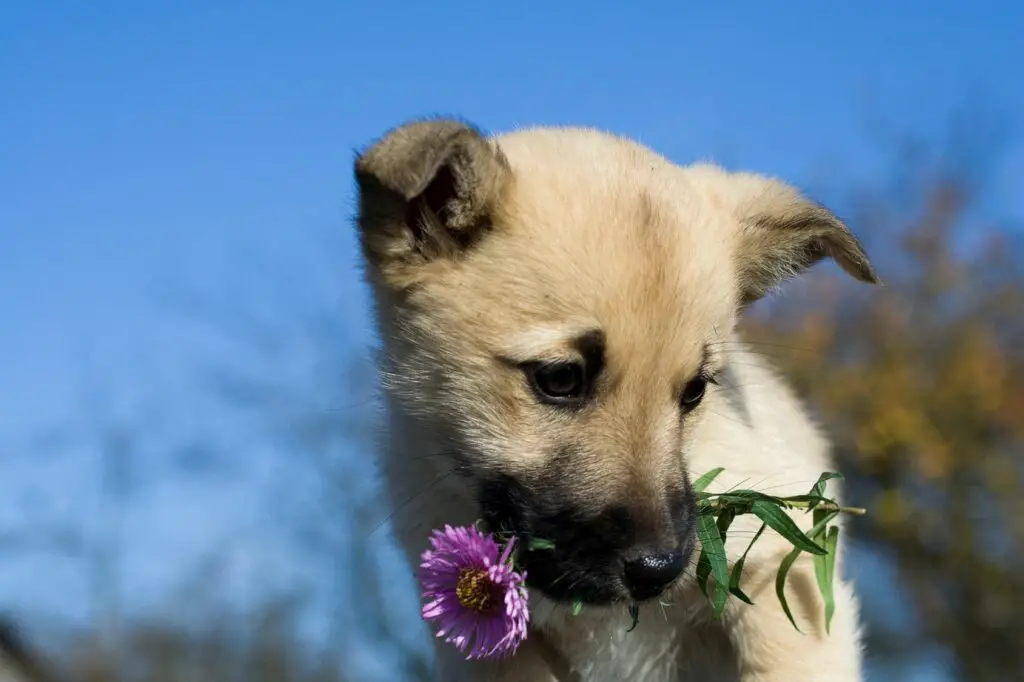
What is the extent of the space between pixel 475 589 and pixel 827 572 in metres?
1.26

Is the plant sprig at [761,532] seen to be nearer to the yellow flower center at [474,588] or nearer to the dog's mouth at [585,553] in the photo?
the dog's mouth at [585,553]

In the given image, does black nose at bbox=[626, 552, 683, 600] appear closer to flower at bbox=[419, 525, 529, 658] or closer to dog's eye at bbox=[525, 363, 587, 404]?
flower at bbox=[419, 525, 529, 658]

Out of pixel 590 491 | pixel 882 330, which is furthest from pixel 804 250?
pixel 882 330

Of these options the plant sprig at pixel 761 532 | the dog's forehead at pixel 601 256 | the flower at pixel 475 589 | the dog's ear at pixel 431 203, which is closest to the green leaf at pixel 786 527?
the plant sprig at pixel 761 532

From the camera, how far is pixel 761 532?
11.1 feet

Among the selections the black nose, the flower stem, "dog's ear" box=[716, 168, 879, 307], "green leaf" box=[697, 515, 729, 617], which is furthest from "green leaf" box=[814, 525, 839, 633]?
"dog's ear" box=[716, 168, 879, 307]

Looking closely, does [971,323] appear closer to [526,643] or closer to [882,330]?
[882,330]

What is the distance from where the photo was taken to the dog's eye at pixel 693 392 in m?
3.39

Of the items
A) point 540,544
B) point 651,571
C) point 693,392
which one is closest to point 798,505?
point 693,392

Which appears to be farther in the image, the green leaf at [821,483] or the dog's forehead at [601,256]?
the green leaf at [821,483]

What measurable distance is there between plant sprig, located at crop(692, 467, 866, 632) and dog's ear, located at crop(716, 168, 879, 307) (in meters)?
0.78

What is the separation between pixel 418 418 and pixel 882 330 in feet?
32.3

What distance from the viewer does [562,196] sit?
3412mm

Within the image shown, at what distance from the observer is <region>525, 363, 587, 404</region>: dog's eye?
123 inches
